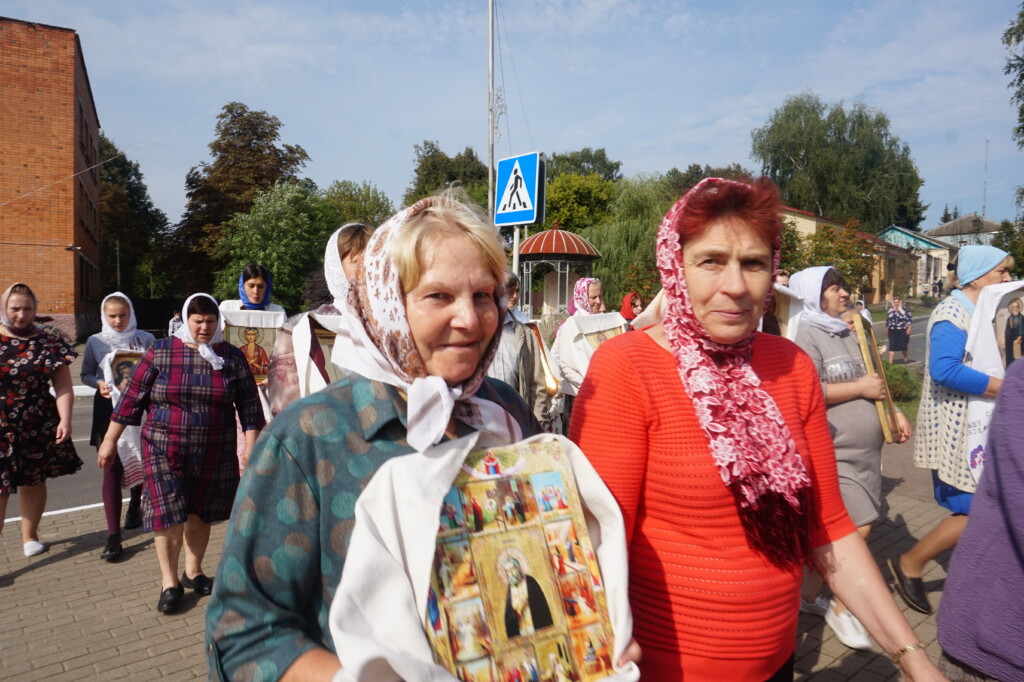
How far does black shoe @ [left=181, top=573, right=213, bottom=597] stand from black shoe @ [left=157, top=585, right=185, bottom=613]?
21cm

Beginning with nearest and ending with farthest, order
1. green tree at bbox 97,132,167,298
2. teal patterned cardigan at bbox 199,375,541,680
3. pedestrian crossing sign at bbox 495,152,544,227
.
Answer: teal patterned cardigan at bbox 199,375,541,680, pedestrian crossing sign at bbox 495,152,544,227, green tree at bbox 97,132,167,298

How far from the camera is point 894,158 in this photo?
57.2 metres

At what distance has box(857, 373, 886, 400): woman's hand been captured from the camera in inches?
160

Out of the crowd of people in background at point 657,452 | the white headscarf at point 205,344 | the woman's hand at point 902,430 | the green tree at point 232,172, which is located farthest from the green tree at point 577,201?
the crowd of people in background at point 657,452

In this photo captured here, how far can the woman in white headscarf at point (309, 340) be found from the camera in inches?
117

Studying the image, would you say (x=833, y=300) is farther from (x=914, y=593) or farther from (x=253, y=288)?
(x=253, y=288)

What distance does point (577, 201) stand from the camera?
175ft

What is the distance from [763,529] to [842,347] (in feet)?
8.81

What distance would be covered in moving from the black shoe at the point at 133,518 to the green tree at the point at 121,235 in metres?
41.6

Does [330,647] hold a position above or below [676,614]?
above

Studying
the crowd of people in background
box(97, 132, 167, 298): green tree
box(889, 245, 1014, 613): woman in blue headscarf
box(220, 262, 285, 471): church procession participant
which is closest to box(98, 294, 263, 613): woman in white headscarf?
box(220, 262, 285, 471): church procession participant

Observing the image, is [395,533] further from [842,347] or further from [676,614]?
[842,347]

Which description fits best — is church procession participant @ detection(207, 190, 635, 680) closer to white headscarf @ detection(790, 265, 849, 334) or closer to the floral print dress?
white headscarf @ detection(790, 265, 849, 334)

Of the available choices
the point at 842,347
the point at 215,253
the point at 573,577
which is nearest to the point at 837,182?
the point at 215,253
